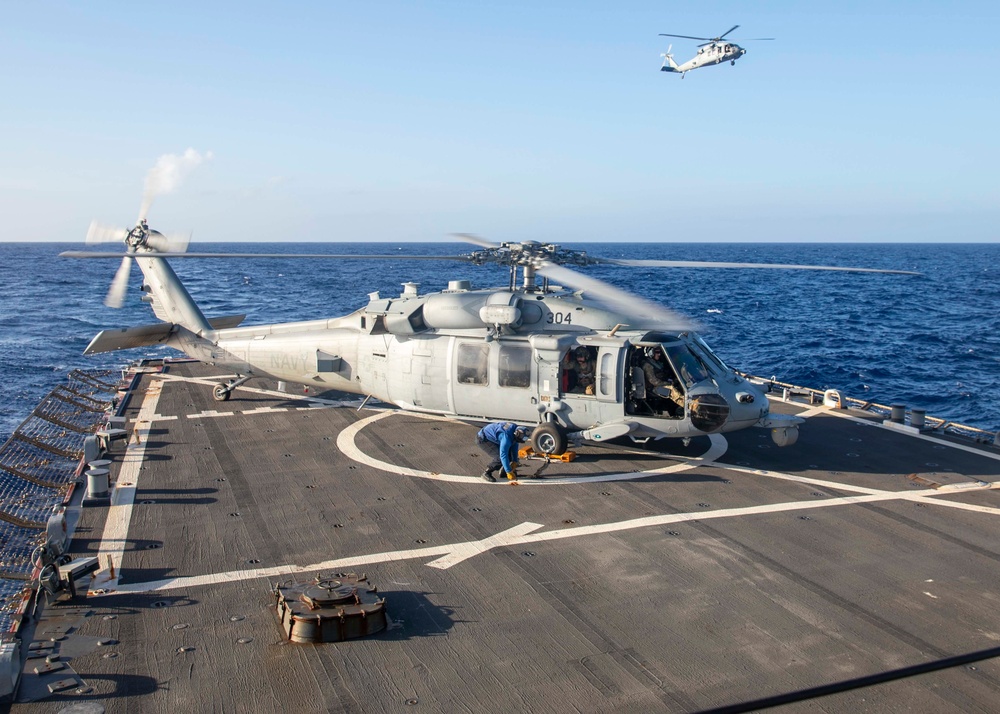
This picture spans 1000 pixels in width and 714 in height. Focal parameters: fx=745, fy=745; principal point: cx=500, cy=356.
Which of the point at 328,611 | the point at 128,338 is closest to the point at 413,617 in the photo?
the point at 328,611

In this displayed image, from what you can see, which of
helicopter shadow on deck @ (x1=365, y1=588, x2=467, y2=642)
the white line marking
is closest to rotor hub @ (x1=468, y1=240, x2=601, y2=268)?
helicopter shadow on deck @ (x1=365, y1=588, x2=467, y2=642)

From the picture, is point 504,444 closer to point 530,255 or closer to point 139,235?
point 530,255

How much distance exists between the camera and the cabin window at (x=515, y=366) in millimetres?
17391

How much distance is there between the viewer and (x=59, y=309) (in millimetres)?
65812

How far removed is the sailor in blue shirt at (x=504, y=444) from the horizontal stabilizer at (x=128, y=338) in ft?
34.7

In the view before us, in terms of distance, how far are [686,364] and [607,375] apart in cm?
174

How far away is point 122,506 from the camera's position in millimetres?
13734

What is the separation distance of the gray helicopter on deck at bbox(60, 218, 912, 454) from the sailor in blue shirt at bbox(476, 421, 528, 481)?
1369 millimetres

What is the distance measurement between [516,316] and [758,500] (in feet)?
21.5

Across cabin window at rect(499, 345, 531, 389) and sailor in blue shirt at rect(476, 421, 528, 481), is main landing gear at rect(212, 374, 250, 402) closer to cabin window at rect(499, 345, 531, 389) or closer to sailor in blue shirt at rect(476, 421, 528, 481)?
cabin window at rect(499, 345, 531, 389)

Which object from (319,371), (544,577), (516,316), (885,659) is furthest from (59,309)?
(885,659)

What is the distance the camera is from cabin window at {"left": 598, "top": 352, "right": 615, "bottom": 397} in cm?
1664

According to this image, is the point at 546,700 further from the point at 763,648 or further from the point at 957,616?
the point at 957,616

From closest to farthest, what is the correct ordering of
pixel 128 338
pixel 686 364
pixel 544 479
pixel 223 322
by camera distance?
pixel 544 479 < pixel 686 364 < pixel 128 338 < pixel 223 322
